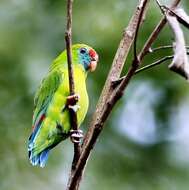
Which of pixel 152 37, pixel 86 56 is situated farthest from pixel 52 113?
pixel 152 37

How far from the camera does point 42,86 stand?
9.07ft

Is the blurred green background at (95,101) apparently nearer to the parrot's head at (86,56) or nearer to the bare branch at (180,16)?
the parrot's head at (86,56)

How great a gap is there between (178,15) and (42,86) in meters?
1.24

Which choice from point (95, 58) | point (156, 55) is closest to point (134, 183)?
point (156, 55)

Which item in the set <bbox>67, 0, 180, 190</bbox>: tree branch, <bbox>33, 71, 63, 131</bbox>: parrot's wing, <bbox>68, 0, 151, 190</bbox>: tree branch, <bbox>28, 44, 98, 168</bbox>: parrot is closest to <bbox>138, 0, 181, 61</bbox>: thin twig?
<bbox>67, 0, 180, 190</bbox>: tree branch

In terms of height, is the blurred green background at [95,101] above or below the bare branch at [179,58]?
below

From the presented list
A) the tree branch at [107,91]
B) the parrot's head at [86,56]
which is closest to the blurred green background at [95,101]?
the parrot's head at [86,56]

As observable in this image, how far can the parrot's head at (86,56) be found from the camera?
289cm

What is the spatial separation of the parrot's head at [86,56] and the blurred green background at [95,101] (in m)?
1.10

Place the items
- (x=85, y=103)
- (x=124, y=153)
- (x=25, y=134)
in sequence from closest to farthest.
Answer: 1. (x=85, y=103)
2. (x=25, y=134)
3. (x=124, y=153)

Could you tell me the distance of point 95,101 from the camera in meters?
4.24

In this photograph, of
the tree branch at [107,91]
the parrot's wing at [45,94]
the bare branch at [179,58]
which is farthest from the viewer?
the parrot's wing at [45,94]

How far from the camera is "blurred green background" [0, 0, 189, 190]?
416 cm

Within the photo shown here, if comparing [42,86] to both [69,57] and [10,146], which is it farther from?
[10,146]
